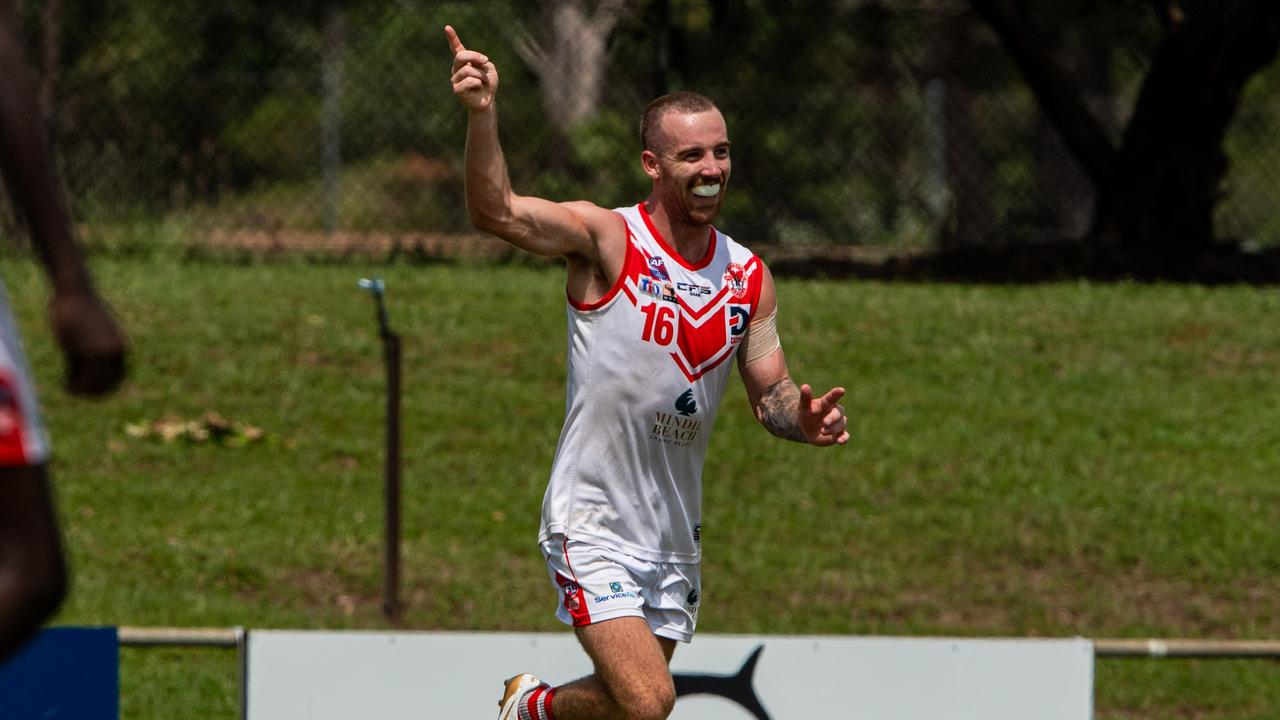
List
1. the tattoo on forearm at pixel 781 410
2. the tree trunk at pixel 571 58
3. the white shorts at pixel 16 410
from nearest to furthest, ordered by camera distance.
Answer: the white shorts at pixel 16 410, the tattoo on forearm at pixel 781 410, the tree trunk at pixel 571 58

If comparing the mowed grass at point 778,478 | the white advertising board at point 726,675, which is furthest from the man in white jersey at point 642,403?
the mowed grass at point 778,478

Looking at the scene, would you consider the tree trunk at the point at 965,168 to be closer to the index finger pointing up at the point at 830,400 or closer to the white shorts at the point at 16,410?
the index finger pointing up at the point at 830,400

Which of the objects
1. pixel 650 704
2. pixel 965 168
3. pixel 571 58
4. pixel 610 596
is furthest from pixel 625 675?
pixel 965 168

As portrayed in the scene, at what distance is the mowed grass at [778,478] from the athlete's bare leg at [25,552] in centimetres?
491

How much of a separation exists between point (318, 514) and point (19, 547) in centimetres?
709

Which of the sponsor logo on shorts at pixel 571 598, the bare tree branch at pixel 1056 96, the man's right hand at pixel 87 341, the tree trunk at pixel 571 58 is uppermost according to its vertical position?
the man's right hand at pixel 87 341

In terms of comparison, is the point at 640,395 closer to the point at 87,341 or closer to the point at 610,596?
the point at 610,596

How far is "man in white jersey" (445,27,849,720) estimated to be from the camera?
5141 millimetres

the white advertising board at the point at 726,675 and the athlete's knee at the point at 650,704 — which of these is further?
the white advertising board at the point at 726,675

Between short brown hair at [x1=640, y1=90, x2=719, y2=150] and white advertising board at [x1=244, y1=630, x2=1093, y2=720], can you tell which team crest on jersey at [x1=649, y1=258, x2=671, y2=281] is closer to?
short brown hair at [x1=640, y1=90, x2=719, y2=150]

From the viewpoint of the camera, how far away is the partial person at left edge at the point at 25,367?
7.87 feet

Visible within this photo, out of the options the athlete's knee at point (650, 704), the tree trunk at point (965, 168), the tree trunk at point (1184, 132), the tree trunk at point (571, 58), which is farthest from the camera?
the tree trunk at point (571, 58)

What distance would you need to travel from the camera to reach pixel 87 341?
2381mm

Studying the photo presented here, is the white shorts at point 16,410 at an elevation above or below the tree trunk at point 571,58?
above
